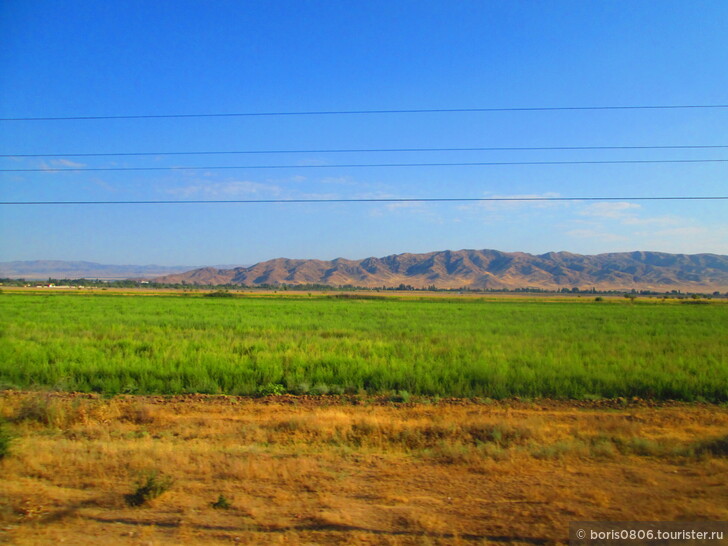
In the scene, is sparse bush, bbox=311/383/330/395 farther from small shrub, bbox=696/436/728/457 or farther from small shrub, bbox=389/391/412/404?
small shrub, bbox=696/436/728/457

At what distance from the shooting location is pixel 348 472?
19.8ft

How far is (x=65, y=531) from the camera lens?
4.46m

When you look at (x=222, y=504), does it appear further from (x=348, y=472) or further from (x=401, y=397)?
(x=401, y=397)

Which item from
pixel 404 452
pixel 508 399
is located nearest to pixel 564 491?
pixel 404 452

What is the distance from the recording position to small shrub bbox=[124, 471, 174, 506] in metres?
4.99

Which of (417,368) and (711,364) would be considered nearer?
(417,368)

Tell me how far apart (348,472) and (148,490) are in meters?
2.49

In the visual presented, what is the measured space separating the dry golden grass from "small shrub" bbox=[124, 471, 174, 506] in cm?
11

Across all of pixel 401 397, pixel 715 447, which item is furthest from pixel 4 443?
pixel 715 447

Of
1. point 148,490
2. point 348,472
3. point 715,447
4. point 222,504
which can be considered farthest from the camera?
point 715,447

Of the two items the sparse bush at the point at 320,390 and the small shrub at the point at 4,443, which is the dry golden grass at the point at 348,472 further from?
the sparse bush at the point at 320,390

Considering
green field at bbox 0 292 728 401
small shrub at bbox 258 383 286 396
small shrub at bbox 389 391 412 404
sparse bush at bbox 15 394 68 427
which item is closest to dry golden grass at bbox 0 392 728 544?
sparse bush at bbox 15 394 68 427

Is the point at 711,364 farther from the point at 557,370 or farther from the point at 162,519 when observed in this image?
the point at 162,519

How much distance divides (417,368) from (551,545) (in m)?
8.46
